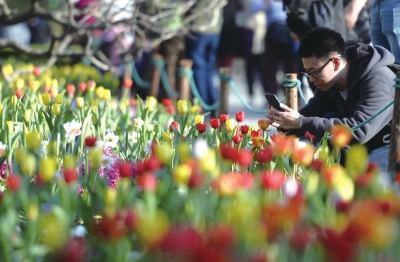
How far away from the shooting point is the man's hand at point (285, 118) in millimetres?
4148

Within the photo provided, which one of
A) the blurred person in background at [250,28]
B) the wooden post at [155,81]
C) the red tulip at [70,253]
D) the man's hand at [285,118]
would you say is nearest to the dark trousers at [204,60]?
the wooden post at [155,81]

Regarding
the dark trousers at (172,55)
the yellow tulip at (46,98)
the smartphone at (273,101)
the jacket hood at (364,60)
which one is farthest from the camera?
the dark trousers at (172,55)

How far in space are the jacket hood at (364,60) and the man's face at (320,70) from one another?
0.10 m

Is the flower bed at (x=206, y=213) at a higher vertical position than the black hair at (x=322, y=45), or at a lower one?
lower

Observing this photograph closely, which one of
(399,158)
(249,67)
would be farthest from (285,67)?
(399,158)

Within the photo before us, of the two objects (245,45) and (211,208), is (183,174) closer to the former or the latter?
(211,208)

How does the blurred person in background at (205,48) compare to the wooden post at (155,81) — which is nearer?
the blurred person in background at (205,48)

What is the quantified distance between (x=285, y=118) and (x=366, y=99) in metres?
0.39

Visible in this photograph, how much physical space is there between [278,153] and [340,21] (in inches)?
142

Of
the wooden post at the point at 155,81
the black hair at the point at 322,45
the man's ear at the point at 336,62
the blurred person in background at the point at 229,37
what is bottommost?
the wooden post at the point at 155,81

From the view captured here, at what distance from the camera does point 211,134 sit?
441 centimetres

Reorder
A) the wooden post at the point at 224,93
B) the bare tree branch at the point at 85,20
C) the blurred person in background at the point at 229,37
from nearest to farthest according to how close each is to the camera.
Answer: the bare tree branch at the point at 85,20, the wooden post at the point at 224,93, the blurred person in background at the point at 229,37

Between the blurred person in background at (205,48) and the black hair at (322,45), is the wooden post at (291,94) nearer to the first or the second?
the black hair at (322,45)

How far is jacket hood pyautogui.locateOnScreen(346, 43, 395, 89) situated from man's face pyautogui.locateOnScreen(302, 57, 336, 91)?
10 centimetres
